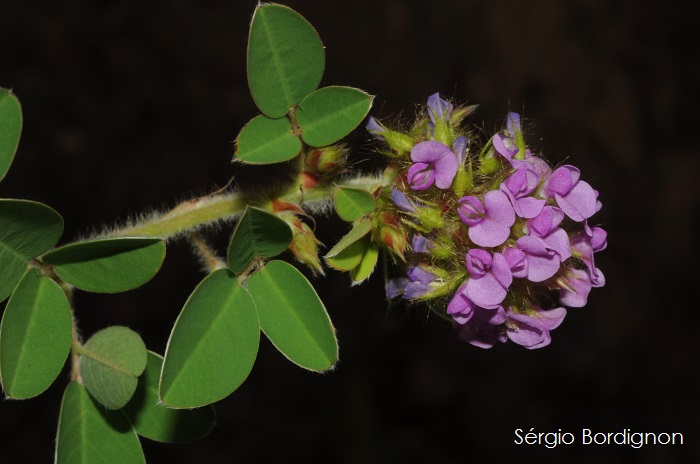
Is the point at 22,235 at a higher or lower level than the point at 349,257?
higher

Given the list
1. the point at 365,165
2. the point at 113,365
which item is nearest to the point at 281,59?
the point at 113,365

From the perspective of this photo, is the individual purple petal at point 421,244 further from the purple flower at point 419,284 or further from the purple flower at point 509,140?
the purple flower at point 509,140

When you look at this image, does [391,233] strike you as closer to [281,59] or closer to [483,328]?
[483,328]

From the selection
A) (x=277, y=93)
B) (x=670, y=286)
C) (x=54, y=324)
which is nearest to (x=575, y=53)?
(x=670, y=286)

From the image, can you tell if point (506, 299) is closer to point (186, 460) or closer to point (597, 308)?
point (186, 460)

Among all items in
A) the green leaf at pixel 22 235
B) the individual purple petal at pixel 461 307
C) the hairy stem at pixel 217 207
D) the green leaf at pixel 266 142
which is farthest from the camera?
the hairy stem at pixel 217 207

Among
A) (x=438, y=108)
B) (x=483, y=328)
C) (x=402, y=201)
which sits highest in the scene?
(x=438, y=108)

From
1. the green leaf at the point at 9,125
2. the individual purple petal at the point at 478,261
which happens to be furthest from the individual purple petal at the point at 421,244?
the green leaf at the point at 9,125
